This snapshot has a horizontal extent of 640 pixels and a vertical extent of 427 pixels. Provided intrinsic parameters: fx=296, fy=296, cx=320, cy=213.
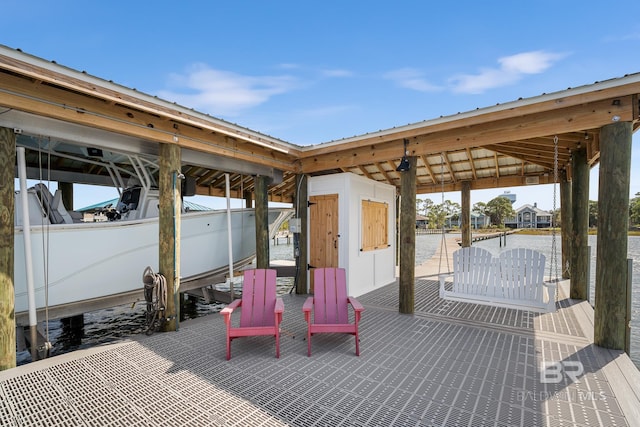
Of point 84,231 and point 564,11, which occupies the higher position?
point 564,11

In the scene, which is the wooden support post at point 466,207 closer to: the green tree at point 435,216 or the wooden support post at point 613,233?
the wooden support post at point 613,233

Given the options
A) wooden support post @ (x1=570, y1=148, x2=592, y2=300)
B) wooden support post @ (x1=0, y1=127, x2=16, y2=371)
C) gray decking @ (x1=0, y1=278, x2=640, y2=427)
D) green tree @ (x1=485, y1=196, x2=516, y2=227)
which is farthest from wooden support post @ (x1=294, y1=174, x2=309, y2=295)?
green tree @ (x1=485, y1=196, x2=516, y2=227)

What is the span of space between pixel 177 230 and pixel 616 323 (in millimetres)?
5768

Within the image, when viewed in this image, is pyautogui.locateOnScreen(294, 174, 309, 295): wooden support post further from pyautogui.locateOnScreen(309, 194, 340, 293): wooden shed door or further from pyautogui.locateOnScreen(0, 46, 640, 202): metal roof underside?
pyautogui.locateOnScreen(0, 46, 640, 202): metal roof underside

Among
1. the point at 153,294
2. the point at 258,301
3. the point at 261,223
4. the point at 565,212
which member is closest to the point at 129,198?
the point at 261,223

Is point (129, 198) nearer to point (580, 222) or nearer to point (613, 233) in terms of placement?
point (613, 233)

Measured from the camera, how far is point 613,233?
346cm

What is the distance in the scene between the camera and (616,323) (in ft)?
11.5

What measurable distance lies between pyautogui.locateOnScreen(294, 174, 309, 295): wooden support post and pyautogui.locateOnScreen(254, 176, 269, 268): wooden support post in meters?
0.72

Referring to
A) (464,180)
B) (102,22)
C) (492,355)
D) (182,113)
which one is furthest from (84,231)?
(464,180)

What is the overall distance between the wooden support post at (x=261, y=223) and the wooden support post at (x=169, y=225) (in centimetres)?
214

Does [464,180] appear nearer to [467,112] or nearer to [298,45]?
[467,112]

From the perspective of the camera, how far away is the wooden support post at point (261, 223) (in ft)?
20.8

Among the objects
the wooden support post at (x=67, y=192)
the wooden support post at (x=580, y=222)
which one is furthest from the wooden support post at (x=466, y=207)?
the wooden support post at (x=67, y=192)
